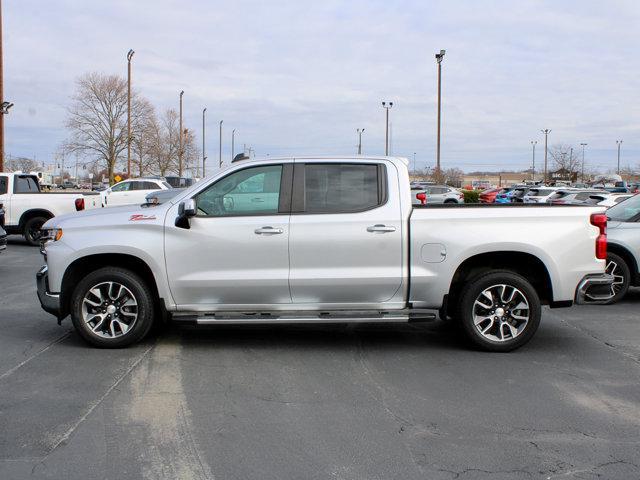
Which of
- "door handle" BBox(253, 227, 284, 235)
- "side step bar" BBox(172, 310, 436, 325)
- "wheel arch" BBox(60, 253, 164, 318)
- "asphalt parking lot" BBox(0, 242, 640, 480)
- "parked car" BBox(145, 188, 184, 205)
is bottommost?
"asphalt parking lot" BBox(0, 242, 640, 480)

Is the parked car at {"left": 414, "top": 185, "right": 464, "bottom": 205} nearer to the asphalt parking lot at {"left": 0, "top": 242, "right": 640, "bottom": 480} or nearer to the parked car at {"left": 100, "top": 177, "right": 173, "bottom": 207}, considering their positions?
the parked car at {"left": 100, "top": 177, "right": 173, "bottom": 207}

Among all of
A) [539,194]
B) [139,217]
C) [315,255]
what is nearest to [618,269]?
[315,255]

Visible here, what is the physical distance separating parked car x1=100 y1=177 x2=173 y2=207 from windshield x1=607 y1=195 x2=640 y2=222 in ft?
56.3

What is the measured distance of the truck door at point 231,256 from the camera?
621 cm

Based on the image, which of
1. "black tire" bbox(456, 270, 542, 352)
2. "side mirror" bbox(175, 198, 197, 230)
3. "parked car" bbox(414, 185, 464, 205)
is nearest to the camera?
"side mirror" bbox(175, 198, 197, 230)

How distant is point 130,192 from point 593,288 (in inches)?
848

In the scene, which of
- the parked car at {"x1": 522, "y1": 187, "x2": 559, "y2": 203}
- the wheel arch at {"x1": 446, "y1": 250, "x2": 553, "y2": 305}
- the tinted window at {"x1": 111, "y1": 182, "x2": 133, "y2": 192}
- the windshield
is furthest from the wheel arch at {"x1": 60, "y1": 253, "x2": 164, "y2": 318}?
the parked car at {"x1": 522, "y1": 187, "x2": 559, "y2": 203}

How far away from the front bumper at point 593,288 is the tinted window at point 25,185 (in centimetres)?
1503

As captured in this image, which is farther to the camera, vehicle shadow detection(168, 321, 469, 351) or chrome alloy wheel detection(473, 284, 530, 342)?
vehicle shadow detection(168, 321, 469, 351)

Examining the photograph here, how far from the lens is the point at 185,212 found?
6074mm

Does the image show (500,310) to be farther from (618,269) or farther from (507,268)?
(618,269)

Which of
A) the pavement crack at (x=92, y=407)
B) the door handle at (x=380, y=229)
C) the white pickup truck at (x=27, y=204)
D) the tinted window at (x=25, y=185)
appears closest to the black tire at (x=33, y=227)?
the white pickup truck at (x=27, y=204)

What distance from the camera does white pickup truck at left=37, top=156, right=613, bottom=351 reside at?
623 cm

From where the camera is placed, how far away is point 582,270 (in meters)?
6.38
